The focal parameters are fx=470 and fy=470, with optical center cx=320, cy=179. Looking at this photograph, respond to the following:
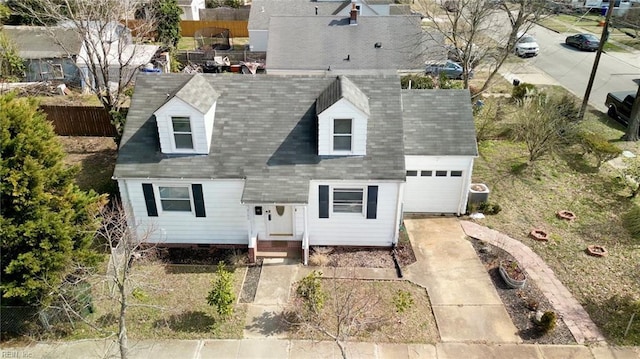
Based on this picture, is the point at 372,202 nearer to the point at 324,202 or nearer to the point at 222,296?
the point at 324,202

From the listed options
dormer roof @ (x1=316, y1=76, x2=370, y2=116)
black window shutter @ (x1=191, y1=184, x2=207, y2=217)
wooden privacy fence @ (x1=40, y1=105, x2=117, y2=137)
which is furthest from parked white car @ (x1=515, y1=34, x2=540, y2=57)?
black window shutter @ (x1=191, y1=184, x2=207, y2=217)

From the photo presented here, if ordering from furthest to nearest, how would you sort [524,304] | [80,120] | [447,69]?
[447,69]
[80,120]
[524,304]

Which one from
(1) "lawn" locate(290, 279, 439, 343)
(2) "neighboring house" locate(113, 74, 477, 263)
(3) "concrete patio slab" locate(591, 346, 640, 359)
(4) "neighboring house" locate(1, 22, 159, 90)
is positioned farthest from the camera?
(4) "neighboring house" locate(1, 22, 159, 90)

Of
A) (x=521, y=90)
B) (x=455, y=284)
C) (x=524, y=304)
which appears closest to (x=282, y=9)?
(x=521, y=90)

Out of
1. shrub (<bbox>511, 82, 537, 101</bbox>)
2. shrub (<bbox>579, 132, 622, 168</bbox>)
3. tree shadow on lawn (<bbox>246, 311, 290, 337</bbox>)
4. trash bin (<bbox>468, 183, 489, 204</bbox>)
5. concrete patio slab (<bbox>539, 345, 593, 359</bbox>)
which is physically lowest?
concrete patio slab (<bbox>539, 345, 593, 359</bbox>)

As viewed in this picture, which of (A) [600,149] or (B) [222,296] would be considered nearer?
(B) [222,296]

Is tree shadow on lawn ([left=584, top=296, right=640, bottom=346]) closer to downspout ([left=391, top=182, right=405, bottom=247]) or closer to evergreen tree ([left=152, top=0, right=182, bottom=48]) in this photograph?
downspout ([left=391, top=182, right=405, bottom=247])

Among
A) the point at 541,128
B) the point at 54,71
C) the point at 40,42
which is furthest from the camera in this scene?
the point at 40,42
